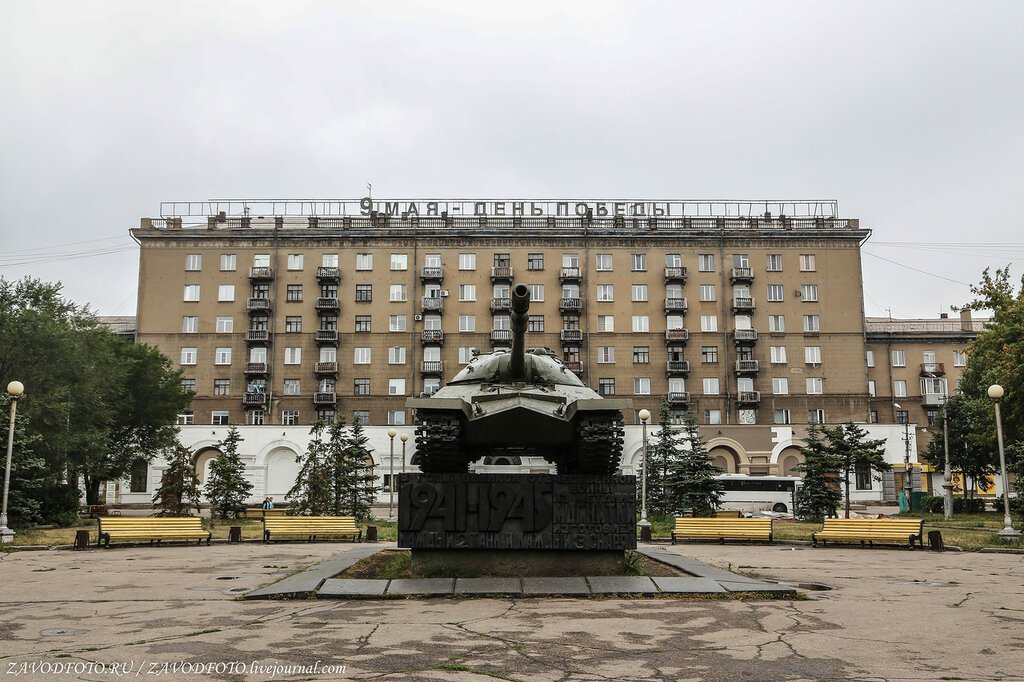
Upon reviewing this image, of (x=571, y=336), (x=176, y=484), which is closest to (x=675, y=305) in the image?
(x=571, y=336)

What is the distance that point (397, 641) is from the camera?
9.14 m

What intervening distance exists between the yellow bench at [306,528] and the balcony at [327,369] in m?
30.7

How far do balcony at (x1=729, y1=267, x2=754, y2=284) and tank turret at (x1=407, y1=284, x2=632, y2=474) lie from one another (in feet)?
144

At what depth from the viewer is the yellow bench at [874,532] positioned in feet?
73.5

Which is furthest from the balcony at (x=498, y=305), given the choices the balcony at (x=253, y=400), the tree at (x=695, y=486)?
the tree at (x=695, y=486)

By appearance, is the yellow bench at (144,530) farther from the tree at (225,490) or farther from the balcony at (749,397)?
the balcony at (749,397)

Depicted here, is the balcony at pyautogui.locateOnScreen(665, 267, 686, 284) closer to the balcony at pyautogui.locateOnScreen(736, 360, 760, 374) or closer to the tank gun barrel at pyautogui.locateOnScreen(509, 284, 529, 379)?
the balcony at pyautogui.locateOnScreen(736, 360, 760, 374)

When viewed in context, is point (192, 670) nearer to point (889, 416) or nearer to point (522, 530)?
point (522, 530)

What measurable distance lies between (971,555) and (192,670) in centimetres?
1833

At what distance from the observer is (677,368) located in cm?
5616

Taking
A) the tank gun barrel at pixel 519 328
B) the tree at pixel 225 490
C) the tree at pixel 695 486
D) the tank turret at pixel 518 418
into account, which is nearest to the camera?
the tank gun barrel at pixel 519 328

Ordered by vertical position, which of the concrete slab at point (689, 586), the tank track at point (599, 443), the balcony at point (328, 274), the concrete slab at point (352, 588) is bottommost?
the concrete slab at point (352, 588)

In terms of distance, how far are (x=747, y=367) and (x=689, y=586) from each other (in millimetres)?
44930

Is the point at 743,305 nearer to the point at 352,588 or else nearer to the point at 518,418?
the point at 518,418
